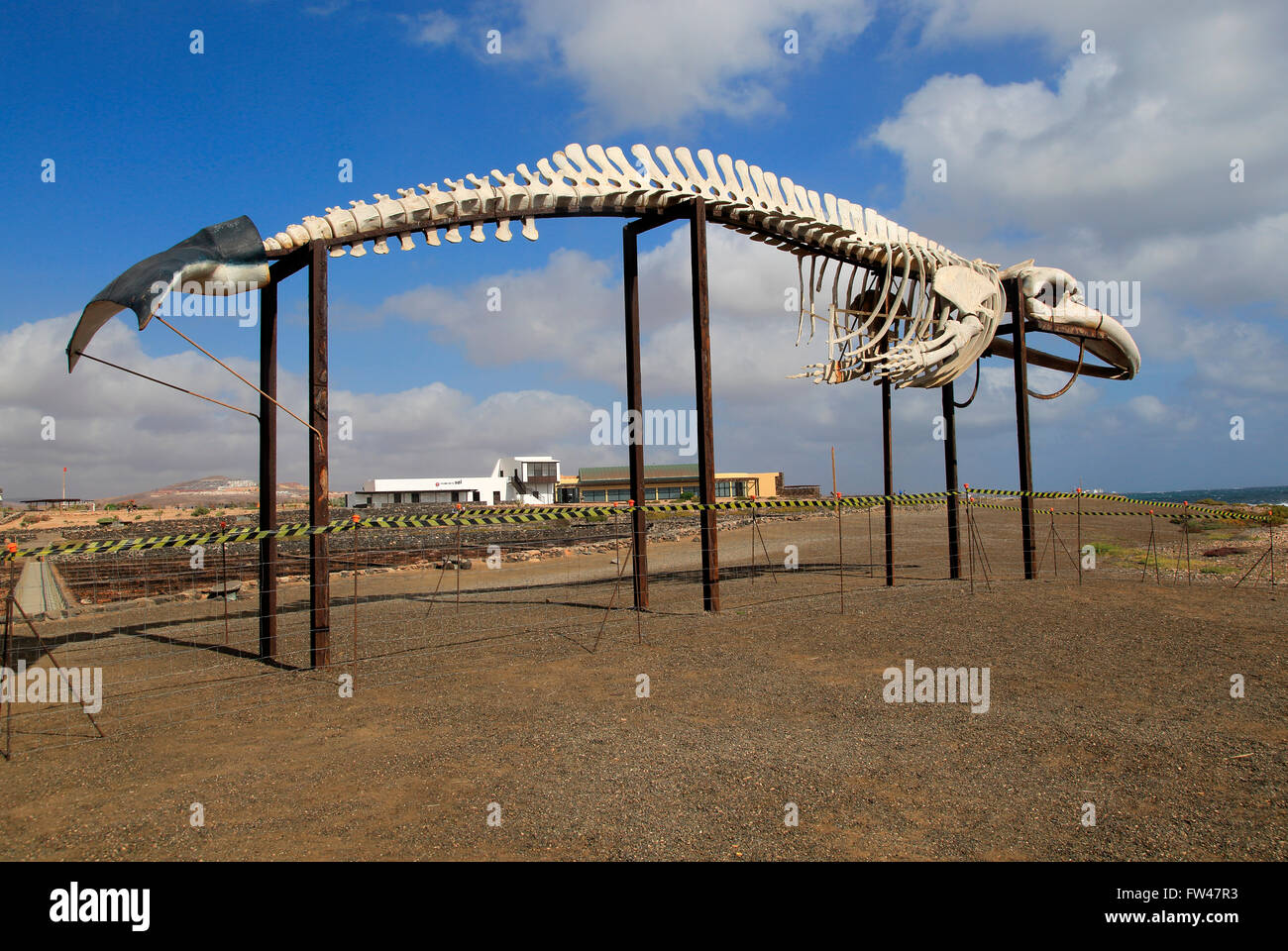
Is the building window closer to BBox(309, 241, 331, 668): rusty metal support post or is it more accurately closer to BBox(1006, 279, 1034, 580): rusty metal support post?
BBox(1006, 279, 1034, 580): rusty metal support post

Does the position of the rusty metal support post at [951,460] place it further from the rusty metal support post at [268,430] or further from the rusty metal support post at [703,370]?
the rusty metal support post at [268,430]

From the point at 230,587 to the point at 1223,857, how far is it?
1813 centimetres

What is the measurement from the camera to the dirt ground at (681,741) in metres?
4.14

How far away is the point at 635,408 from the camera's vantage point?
1093 centimetres

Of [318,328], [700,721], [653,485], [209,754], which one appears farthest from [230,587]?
[653,485]

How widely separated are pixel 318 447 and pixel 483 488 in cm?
6583

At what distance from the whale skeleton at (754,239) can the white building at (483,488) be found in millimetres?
53967

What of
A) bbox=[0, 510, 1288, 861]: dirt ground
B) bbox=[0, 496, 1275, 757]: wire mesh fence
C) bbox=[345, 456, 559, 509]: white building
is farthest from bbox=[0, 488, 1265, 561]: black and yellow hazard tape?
bbox=[345, 456, 559, 509]: white building

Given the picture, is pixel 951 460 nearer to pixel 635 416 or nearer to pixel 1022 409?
pixel 1022 409

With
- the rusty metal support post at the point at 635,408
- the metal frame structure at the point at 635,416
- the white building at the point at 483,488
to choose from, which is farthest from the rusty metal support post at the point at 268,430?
the white building at the point at 483,488

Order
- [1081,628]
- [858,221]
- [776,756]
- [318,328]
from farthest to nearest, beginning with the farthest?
[858,221]
[1081,628]
[318,328]
[776,756]

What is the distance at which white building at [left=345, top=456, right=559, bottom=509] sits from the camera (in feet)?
228
